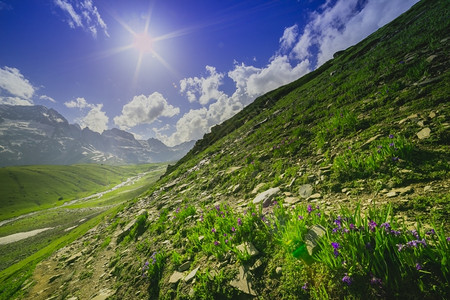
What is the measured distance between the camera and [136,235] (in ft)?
31.5

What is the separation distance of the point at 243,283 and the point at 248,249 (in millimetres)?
677

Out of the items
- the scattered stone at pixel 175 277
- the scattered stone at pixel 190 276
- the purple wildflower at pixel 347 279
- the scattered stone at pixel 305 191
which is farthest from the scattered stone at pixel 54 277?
the purple wildflower at pixel 347 279

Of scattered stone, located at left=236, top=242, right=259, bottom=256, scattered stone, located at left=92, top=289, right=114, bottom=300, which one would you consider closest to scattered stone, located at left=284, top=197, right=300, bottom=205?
scattered stone, located at left=236, top=242, right=259, bottom=256

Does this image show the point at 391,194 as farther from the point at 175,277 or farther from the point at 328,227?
the point at 175,277

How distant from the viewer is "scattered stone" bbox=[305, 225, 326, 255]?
9.93 ft

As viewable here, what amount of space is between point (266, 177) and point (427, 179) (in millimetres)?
4897

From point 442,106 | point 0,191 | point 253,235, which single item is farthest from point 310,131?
point 0,191

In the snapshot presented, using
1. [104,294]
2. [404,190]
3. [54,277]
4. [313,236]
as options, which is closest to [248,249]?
[313,236]

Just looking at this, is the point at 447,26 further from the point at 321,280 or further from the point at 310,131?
the point at 321,280

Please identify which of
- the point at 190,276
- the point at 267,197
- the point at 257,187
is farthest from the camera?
the point at 257,187

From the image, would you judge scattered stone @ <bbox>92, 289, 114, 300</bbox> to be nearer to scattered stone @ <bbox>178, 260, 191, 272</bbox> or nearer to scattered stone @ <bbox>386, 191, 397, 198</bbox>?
scattered stone @ <bbox>178, 260, 191, 272</bbox>

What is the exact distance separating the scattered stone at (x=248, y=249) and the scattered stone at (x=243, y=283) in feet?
1.12

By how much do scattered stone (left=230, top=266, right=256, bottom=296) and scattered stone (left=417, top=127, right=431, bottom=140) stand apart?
5365 millimetres

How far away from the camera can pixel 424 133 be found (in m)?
4.67
